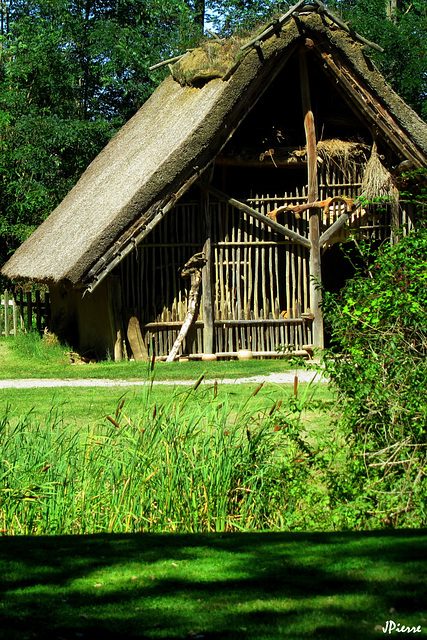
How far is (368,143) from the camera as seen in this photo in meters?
16.4

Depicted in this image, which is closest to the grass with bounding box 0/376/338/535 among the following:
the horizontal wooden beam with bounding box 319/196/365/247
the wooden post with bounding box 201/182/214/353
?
the wooden post with bounding box 201/182/214/353

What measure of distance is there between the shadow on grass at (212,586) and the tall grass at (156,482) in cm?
70

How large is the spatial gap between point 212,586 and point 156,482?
2003 millimetres

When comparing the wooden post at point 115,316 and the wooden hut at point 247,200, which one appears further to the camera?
the wooden post at point 115,316

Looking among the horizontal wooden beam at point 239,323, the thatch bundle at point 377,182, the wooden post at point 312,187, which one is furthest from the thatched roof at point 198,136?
the horizontal wooden beam at point 239,323

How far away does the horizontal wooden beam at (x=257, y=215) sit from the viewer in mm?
15469

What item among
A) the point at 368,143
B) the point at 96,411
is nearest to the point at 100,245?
the point at 96,411

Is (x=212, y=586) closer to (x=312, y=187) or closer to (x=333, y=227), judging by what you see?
(x=333, y=227)

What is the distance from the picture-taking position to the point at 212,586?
4.27 m

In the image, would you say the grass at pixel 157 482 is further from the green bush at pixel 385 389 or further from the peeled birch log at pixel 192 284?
the peeled birch log at pixel 192 284

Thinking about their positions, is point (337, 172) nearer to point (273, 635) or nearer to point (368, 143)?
point (368, 143)

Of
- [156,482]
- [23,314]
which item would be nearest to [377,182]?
[23,314]

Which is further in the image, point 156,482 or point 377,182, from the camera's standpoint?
point 377,182

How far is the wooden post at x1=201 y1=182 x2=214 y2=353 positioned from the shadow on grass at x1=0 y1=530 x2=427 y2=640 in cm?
A: 1034
